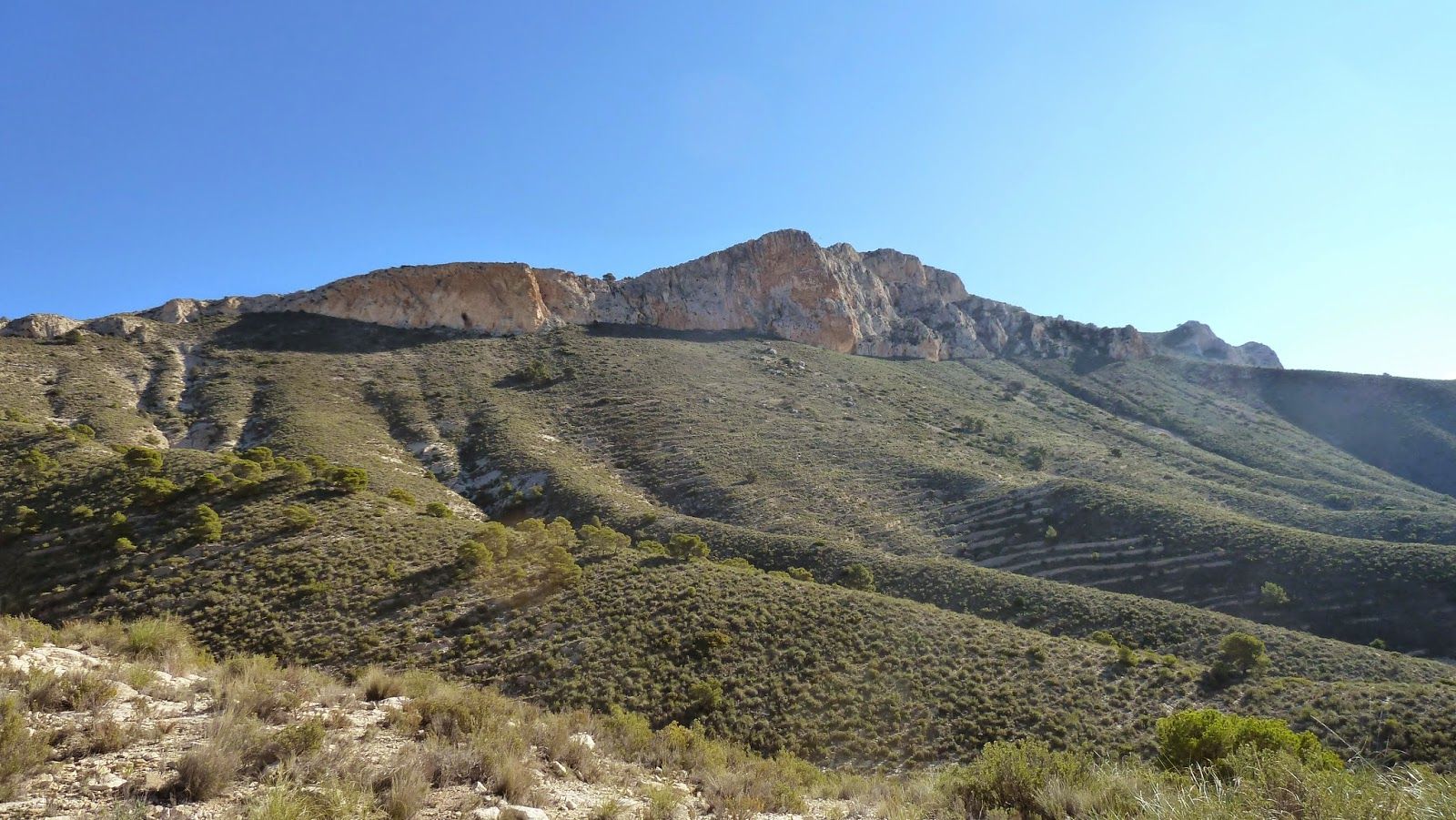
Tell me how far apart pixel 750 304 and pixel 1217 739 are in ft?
289

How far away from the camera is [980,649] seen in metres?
17.9

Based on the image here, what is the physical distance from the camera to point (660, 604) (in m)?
18.8

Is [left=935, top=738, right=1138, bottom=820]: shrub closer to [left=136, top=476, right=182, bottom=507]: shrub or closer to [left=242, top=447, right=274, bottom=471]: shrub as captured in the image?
[left=136, top=476, right=182, bottom=507]: shrub

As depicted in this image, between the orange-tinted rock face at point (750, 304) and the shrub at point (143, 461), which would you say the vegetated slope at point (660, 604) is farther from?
the orange-tinted rock face at point (750, 304)

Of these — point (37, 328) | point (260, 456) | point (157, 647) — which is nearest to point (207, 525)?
point (157, 647)

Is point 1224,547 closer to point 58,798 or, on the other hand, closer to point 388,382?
point 58,798

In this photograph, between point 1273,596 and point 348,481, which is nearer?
point 348,481

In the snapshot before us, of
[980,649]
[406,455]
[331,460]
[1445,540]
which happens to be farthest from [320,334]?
[1445,540]

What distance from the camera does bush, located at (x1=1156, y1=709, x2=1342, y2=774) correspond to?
10.4 m

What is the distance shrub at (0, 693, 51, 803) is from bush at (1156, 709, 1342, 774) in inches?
541

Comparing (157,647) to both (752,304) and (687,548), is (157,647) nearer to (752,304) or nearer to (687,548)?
(687,548)

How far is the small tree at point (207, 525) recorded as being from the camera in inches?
787

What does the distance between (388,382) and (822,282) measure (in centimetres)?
6372

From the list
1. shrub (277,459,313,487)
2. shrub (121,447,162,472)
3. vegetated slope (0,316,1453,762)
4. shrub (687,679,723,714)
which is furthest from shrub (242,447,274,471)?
shrub (687,679,723,714)
